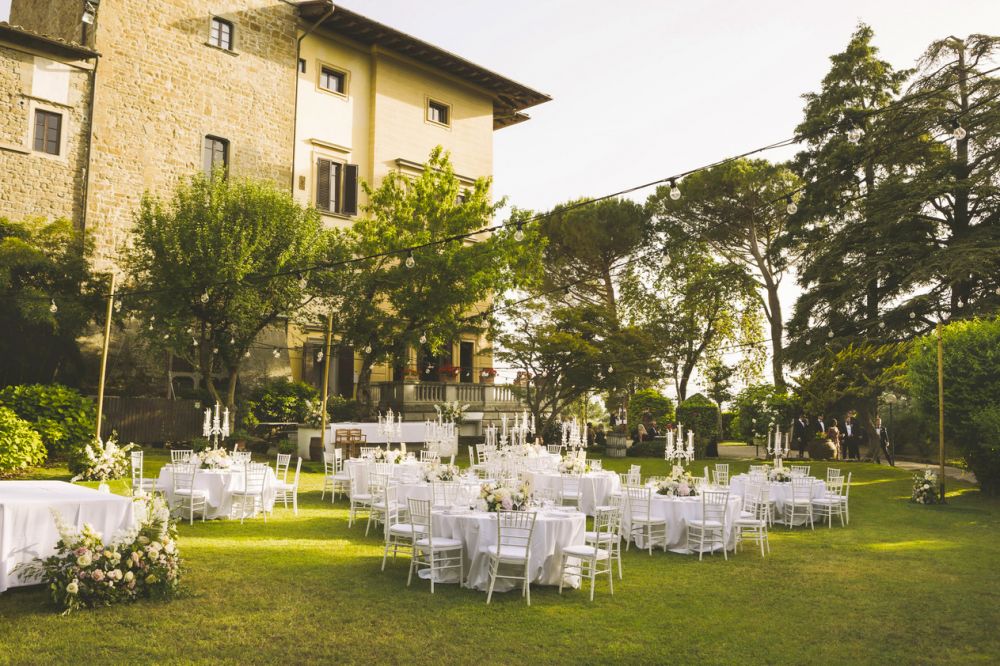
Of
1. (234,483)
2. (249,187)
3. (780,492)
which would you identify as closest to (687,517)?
(780,492)

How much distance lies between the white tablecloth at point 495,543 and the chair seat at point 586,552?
0.66 ft

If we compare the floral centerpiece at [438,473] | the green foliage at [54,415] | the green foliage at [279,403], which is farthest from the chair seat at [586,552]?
the green foliage at [279,403]

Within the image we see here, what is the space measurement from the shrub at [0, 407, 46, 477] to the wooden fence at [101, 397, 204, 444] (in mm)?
4341

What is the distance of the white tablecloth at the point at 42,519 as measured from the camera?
637 centimetres

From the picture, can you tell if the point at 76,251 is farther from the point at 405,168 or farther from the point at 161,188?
the point at 405,168

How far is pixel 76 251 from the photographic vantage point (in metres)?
19.8

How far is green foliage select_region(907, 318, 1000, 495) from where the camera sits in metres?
14.8

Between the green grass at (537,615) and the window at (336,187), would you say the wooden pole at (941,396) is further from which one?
the window at (336,187)

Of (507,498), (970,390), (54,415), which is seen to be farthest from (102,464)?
(970,390)

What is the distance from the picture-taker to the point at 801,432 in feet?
76.0

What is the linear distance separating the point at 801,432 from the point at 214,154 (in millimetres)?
19795

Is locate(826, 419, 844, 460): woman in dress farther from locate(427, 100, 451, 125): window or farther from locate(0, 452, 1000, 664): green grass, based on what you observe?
locate(427, 100, 451, 125): window

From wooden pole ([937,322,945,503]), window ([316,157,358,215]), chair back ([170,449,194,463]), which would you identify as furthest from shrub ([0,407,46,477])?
wooden pole ([937,322,945,503])

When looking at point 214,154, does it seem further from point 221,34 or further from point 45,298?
point 45,298
